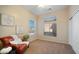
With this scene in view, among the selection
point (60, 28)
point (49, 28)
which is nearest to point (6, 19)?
point (49, 28)

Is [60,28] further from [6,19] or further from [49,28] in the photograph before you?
[6,19]

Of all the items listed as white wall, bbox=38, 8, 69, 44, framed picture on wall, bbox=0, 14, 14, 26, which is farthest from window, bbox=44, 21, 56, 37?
framed picture on wall, bbox=0, 14, 14, 26

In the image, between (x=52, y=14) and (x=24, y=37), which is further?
(x=52, y=14)

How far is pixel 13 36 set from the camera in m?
1.60

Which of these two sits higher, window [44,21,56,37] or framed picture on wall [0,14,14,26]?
framed picture on wall [0,14,14,26]

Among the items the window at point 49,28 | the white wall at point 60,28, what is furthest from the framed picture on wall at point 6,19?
the window at point 49,28

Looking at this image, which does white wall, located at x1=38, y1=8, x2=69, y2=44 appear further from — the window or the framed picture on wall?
the framed picture on wall

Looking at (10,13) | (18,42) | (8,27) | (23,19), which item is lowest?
(18,42)

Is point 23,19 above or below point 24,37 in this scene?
above

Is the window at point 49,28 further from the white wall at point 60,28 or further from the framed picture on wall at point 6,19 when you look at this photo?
the framed picture on wall at point 6,19

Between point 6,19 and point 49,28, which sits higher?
point 6,19
